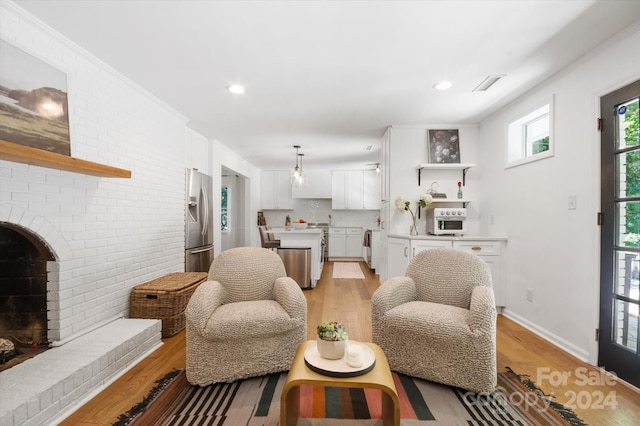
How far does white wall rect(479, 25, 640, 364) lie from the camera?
231 centimetres

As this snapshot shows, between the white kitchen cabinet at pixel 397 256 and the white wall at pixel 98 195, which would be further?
the white kitchen cabinet at pixel 397 256

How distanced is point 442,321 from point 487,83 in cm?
242

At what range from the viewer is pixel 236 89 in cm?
311

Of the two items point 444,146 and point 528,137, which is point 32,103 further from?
point 528,137

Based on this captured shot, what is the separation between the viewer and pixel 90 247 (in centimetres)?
252

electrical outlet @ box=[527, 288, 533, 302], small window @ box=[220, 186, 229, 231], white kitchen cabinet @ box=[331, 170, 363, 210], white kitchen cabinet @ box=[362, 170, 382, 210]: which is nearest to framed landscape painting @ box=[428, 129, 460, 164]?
electrical outlet @ box=[527, 288, 533, 302]

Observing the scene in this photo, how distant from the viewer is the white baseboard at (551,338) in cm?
241

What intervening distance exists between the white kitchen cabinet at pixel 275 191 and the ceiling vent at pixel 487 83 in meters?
5.88

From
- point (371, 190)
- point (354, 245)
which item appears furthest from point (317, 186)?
point (354, 245)

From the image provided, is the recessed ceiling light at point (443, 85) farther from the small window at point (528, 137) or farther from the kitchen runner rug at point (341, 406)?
the kitchen runner rug at point (341, 406)

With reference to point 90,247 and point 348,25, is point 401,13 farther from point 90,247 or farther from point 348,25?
point 90,247

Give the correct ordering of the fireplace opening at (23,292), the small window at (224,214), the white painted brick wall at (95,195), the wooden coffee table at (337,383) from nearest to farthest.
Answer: the wooden coffee table at (337,383) < the white painted brick wall at (95,195) < the fireplace opening at (23,292) < the small window at (224,214)

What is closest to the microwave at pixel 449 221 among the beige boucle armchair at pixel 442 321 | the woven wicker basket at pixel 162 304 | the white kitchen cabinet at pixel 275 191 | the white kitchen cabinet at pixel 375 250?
the beige boucle armchair at pixel 442 321

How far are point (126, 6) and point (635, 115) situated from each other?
3.47 metres
